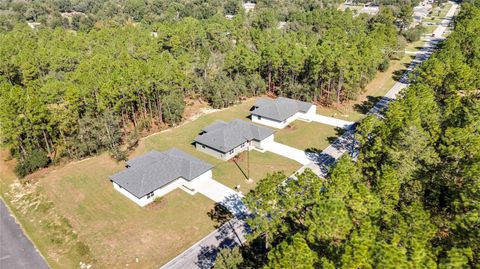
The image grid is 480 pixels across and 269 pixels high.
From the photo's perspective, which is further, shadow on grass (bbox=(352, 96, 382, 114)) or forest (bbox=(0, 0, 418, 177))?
shadow on grass (bbox=(352, 96, 382, 114))

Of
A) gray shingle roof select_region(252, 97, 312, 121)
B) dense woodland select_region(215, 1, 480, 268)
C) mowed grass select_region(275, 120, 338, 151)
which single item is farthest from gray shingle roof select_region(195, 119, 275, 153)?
dense woodland select_region(215, 1, 480, 268)

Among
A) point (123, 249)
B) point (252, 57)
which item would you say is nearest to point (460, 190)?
point (123, 249)

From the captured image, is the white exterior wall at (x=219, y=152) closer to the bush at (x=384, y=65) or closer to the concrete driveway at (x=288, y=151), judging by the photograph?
the concrete driveway at (x=288, y=151)

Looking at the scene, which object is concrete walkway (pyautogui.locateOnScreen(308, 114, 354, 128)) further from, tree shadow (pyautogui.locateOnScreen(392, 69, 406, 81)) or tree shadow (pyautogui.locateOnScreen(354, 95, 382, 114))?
tree shadow (pyautogui.locateOnScreen(392, 69, 406, 81))

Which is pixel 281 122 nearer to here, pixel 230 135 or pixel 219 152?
pixel 230 135

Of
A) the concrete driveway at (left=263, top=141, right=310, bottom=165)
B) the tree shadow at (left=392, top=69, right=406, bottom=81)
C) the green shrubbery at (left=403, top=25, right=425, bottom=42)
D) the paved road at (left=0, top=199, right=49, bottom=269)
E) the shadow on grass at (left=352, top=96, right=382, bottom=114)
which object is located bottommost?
the concrete driveway at (left=263, top=141, right=310, bottom=165)

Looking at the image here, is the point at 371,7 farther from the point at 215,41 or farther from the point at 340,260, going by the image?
the point at 340,260

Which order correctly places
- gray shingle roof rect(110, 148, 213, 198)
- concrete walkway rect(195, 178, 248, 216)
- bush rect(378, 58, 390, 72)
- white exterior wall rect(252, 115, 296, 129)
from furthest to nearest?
bush rect(378, 58, 390, 72) → white exterior wall rect(252, 115, 296, 129) → gray shingle roof rect(110, 148, 213, 198) → concrete walkway rect(195, 178, 248, 216)

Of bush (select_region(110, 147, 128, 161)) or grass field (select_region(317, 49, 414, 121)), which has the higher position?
bush (select_region(110, 147, 128, 161))
